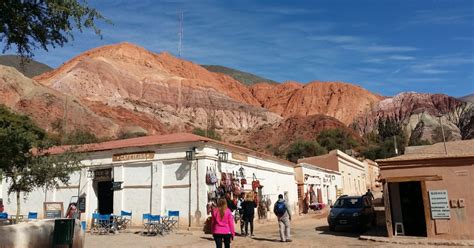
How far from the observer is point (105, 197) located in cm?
2109

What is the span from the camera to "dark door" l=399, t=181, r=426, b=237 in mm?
13945

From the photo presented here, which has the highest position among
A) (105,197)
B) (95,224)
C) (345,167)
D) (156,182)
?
(345,167)

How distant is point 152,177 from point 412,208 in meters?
11.5

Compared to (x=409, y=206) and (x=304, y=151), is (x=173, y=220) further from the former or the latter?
(x=304, y=151)

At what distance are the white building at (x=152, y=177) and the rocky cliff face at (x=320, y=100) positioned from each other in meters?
105

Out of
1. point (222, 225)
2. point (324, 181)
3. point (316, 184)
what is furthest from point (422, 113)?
point (222, 225)

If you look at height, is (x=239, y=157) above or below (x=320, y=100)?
below

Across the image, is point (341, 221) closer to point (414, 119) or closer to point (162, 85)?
point (162, 85)

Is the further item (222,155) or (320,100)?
(320,100)

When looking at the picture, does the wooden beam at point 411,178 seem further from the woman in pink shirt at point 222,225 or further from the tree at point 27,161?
the tree at point 27,161

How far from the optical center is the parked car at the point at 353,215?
52.5 ft

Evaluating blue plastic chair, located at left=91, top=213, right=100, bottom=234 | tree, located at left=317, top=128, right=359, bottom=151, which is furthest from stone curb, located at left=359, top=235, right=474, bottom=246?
tree, located at left=317, top=128, right=359, bottom=151

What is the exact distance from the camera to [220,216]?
27.7ft

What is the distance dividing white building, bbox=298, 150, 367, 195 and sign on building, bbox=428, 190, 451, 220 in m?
28.5
